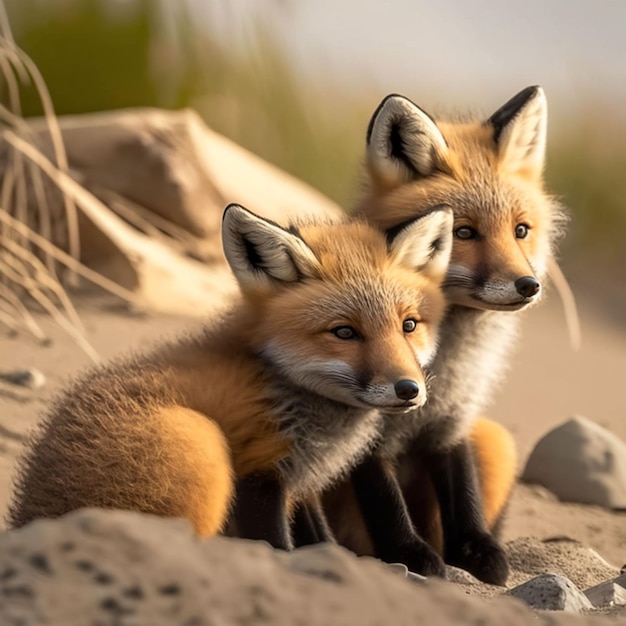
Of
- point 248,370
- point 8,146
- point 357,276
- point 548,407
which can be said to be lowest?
point 548,407

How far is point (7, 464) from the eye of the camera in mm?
4352

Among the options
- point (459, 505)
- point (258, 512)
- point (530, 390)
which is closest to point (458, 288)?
point (459, 505)

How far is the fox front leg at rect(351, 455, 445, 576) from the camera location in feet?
12.3

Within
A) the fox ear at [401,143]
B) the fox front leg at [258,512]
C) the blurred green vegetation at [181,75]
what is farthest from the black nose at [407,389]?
the blurred green vegetation at [181,75]

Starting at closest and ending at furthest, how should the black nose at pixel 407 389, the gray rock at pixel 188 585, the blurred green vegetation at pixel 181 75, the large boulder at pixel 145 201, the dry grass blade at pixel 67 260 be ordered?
the gray rock at pixel 188 585 < the black nose at pixel 407 389 < the dry grass blade at pixel 67 260 < the large boulder at pixel 145 201 < the blurred green vegetation at pixel 181 75

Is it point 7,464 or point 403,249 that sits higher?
point 403,249

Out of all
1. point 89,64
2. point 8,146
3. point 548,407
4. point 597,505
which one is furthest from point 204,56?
point 597,505

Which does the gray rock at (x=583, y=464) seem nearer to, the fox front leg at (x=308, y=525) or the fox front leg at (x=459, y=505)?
the fox front leg at (x=459, y=505)

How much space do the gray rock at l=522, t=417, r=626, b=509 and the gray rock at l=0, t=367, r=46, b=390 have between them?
2.19 meters

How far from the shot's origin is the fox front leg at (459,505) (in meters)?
3.96

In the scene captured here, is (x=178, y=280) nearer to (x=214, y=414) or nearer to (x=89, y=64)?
(x=89, y=64)

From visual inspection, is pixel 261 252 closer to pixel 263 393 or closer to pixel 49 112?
pixel 263 393

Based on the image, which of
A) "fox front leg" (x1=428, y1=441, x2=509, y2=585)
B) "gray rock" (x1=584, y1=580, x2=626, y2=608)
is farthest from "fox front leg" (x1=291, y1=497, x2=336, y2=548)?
"gray rock" (x1=584, y1=580, x2=626, y2=608)

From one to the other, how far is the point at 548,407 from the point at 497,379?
2.90 meters
